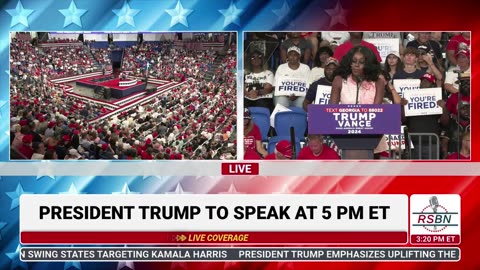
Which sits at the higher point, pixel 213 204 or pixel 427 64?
pixel 427 64

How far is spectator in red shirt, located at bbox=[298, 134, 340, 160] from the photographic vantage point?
4.46m

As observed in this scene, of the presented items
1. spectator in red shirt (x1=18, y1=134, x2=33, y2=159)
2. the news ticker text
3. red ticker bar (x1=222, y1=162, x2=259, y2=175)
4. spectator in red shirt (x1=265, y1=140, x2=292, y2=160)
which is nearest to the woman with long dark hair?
spectator in red shirt (x1=265, y1=140, x2=292, y2=160)

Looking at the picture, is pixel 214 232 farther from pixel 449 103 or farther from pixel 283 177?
pixel 449 103

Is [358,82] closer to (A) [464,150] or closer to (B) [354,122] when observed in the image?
(B) [354,122]

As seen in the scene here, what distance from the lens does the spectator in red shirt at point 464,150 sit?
4.49 meters

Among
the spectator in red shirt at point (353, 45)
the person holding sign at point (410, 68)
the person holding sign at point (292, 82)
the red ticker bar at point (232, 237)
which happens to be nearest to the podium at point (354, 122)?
the person holding sign at point (292, 82)

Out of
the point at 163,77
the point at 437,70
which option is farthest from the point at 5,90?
the point at 437,70

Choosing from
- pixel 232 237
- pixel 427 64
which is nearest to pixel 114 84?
pixel 232 237

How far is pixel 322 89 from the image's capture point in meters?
4.48

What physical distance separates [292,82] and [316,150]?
430 millimetres

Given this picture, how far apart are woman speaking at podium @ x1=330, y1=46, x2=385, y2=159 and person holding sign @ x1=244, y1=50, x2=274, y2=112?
0.39 meters

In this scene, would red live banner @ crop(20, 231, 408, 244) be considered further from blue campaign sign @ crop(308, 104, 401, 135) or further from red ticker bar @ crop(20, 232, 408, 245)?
blue campaign sign @ crop(308, 104, 401, 135)

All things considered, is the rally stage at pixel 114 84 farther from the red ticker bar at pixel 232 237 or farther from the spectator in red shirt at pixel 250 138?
the red ticker bar at pixel 232 237

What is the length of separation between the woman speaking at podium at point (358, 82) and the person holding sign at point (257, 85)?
386 millimetres
